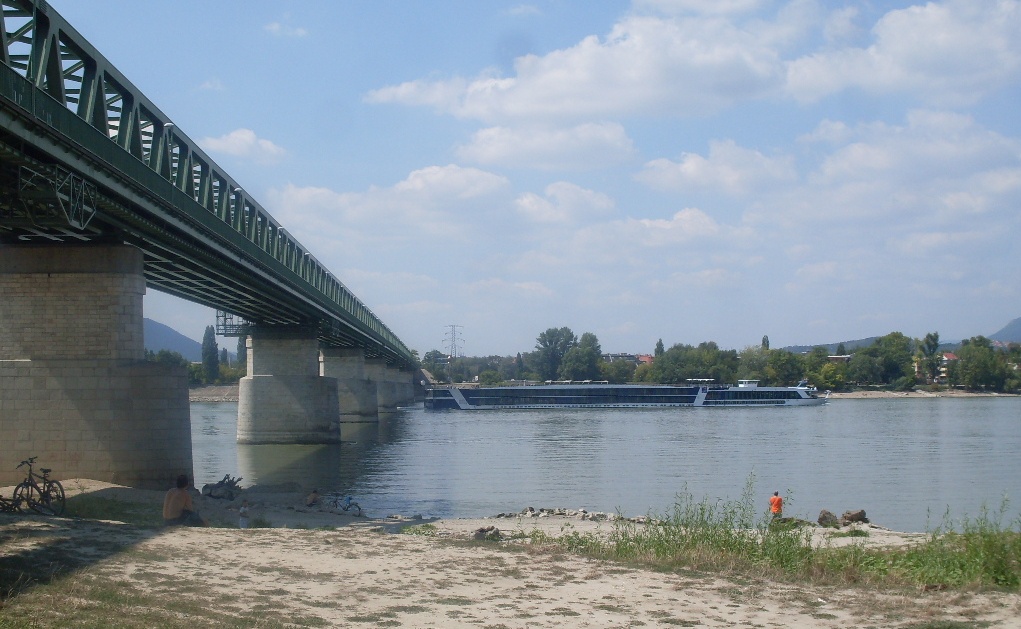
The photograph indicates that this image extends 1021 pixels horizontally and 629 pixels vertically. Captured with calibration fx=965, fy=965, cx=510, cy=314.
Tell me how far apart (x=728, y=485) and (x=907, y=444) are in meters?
30.0

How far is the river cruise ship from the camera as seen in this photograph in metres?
141

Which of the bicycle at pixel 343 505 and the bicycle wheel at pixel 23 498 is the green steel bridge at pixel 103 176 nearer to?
the bicycle wheel at pixel 23 498

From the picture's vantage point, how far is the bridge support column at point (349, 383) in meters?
103

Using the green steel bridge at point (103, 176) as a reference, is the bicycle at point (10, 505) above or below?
below

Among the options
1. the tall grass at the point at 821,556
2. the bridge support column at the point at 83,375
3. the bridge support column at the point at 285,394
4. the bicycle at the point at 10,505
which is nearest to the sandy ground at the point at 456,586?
the tall grass at the point at 821,556

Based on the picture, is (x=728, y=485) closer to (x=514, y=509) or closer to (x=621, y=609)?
(x=514, y=509)

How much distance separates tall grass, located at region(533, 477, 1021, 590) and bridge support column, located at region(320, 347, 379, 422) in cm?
8771

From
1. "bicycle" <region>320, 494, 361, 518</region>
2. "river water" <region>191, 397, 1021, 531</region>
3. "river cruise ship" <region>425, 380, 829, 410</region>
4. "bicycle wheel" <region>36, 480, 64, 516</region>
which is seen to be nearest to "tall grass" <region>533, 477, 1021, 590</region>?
"river water" <region>191, 397, 1021, 531</region>

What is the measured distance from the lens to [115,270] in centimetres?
3025

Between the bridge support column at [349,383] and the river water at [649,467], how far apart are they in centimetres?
1097

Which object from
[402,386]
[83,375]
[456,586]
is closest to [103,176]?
[83,375]

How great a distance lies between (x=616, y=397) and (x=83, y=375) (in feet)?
385

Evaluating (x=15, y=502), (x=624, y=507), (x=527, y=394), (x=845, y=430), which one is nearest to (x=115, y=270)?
(x=15, y=502)

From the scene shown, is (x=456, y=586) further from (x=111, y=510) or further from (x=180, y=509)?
(x=111, y=510)
